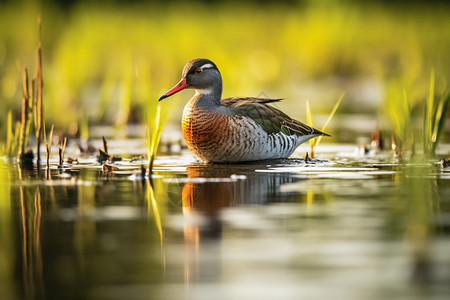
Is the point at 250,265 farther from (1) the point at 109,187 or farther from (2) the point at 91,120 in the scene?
(2) the point at 91,120

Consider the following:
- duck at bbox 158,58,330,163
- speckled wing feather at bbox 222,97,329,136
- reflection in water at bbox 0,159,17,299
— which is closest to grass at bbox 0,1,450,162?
speckled wing feather at bbox 222,97,329,136

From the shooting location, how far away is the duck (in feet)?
30.2

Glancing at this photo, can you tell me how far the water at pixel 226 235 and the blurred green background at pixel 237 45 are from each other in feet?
21.6

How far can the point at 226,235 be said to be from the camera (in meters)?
5.46

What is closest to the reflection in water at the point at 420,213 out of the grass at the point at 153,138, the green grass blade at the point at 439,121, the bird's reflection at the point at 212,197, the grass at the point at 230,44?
the green grass blade at the point at 439,121

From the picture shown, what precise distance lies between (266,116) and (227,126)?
0.66 metres

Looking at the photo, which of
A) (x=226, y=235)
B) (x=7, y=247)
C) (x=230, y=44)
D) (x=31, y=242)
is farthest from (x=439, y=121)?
(x=230, y=44)

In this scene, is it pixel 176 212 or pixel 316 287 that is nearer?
pixel 316 287

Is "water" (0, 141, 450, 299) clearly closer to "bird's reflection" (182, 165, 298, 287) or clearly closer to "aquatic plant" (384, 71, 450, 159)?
"bird's reflection" (182, 165, 298, 287)

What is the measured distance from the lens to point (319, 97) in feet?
60.7

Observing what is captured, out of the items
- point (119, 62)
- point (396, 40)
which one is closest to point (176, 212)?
point (119, 62)

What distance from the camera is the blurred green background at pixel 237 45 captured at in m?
16.4

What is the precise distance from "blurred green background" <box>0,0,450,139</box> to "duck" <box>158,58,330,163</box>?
445 centimetres

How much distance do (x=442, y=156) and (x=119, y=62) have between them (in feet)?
36.9
